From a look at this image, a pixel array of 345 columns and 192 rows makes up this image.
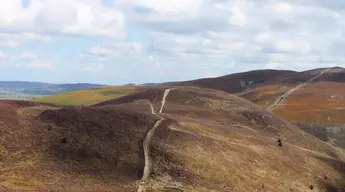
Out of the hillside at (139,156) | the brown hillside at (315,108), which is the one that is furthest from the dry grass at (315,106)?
the hillside at (139,156)

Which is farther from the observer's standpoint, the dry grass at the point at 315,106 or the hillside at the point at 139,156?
the dry grass at the point at 315,106

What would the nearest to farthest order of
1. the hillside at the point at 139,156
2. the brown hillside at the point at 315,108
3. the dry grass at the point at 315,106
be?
the hillside at the point at 139,156, the brown hillside at the point at 315,108, the dry grass at the point at 315,106

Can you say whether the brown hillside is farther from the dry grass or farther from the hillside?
the hillside

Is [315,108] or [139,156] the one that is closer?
[139,156]

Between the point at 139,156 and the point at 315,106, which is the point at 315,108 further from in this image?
the point at 139,156

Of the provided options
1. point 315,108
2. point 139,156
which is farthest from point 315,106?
point 139,156

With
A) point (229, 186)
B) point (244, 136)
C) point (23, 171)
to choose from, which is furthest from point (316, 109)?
point (23, 171)

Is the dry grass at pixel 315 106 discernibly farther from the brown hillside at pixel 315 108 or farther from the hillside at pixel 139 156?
the hillside at pixel 139 156

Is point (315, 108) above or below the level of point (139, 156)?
above
